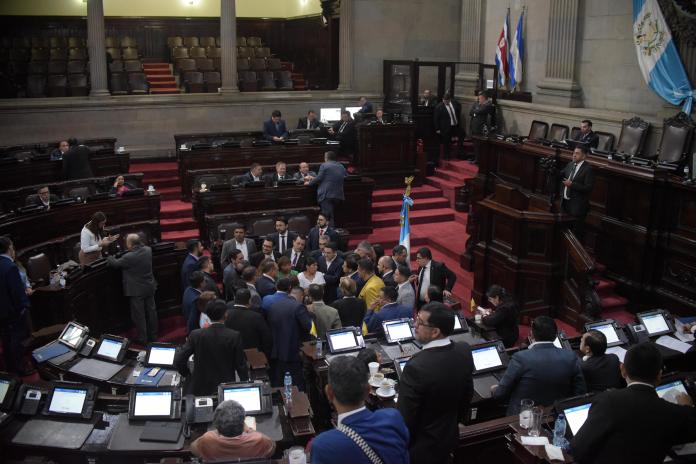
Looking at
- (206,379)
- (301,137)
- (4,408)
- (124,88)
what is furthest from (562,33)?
(4,408)

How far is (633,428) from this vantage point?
3602mm

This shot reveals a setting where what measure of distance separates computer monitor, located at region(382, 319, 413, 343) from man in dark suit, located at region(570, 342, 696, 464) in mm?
2970

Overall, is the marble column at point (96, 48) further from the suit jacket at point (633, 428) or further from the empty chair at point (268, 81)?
the suit jacket at point (633, 428)

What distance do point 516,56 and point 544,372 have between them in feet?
38.8

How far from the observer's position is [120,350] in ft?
20.8

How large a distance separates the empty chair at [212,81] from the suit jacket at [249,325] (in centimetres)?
1149

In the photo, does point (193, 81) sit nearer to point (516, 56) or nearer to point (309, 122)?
point (309, 122)

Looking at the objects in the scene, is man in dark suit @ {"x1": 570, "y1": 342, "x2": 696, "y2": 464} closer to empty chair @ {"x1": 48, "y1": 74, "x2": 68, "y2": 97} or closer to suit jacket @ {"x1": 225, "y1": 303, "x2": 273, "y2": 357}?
suit jacket @ {"x1": 225, "y1": 303, "x2": 273, "y2": 357}

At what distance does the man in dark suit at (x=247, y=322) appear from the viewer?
6.64m

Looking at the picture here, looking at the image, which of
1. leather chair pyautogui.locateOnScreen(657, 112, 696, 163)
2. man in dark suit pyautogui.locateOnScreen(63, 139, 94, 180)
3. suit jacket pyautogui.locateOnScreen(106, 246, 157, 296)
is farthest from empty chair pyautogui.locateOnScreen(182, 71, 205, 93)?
leather chair pyautogui.locateOnScreen(657, 112, 696, 163)

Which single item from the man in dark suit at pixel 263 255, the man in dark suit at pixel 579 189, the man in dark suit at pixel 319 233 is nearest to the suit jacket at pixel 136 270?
the man in dark suit at pixel 263 255

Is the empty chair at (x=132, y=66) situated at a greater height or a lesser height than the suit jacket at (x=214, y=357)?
greater

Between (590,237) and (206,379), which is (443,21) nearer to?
(590,237)

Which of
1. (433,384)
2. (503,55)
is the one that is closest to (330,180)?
(503,55)
